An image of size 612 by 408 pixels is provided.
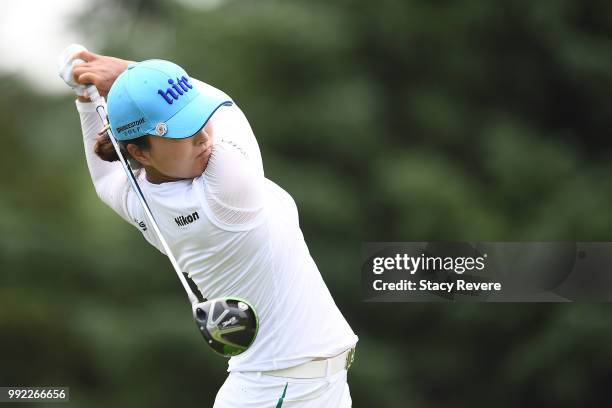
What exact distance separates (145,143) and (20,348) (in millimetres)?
6814

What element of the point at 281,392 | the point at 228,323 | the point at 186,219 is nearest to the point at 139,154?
the point at 186,219

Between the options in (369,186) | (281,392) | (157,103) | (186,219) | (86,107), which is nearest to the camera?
(157,103)

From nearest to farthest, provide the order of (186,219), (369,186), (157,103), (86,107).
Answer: (157,103) < (186,219) < (86,107) < (369,186)

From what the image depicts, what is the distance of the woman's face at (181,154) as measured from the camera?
3.22m

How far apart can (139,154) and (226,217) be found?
314 mm

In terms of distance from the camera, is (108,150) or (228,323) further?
(108,150)

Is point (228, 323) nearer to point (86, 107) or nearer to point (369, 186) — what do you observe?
point (86, 107)

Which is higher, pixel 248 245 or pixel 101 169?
pixel 101 169

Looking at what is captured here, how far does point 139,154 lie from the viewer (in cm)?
333

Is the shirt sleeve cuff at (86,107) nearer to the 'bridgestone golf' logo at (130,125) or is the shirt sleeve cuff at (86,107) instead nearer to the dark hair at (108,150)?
the dark hair at (108,150)

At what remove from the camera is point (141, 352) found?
30.0 feet

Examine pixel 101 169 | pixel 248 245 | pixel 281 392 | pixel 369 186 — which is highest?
pixel 369 186

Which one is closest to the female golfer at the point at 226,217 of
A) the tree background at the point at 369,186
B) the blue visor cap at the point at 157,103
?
the blue visor cap at the point at 157,103

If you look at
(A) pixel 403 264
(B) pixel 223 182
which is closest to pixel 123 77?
(B) pixel 223 182
